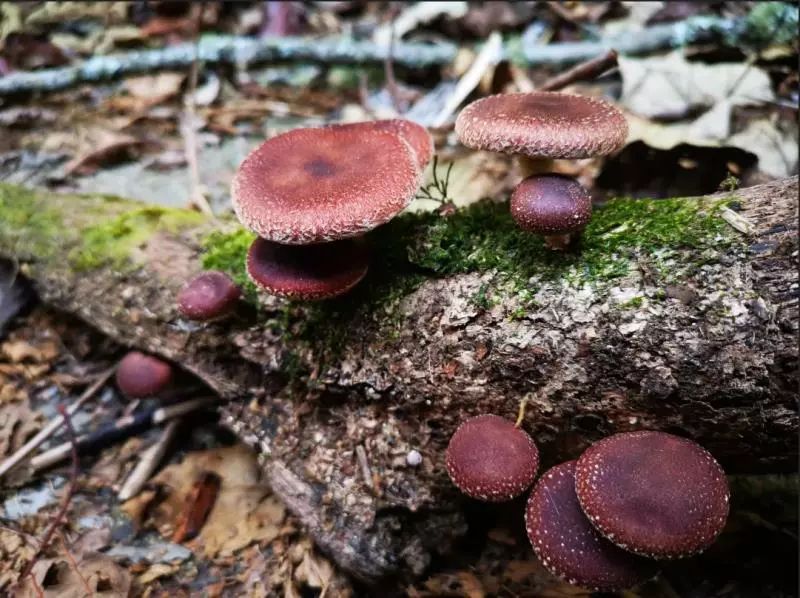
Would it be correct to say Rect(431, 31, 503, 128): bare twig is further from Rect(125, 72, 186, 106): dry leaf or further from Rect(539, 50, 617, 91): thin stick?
Rect(125, 72, 186, 106): dry leaf

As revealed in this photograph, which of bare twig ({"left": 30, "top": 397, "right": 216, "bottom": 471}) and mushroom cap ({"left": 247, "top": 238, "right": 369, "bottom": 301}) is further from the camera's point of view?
bare twig ({"left": 30, "top": 397, "right": 216, "bottom": 471})

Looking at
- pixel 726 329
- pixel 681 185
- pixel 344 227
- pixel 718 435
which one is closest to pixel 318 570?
pixel 344 227

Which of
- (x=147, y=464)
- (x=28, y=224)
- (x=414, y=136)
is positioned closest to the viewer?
(x=414, y=136)

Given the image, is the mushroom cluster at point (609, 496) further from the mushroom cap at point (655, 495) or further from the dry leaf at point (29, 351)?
the dry leaf at point (29, 351)

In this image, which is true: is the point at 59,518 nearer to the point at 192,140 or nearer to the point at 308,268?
the point at 308,268

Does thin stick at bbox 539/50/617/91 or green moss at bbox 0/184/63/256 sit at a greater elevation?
thin stick at bbox 539/50/617/91

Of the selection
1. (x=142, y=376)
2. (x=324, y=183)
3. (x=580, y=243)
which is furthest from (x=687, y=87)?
(x=142, y=376)

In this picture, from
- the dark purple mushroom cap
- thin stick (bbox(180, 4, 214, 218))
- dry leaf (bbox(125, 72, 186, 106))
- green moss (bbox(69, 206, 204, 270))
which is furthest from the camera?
dry leaf (bbox(125, 72, 186, 106))

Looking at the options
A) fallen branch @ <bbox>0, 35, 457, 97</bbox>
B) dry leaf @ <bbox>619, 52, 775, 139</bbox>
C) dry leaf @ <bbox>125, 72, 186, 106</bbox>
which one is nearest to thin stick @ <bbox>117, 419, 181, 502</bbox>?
dry leaf @ <bbox>125, 72, 186, 106</bbox>
